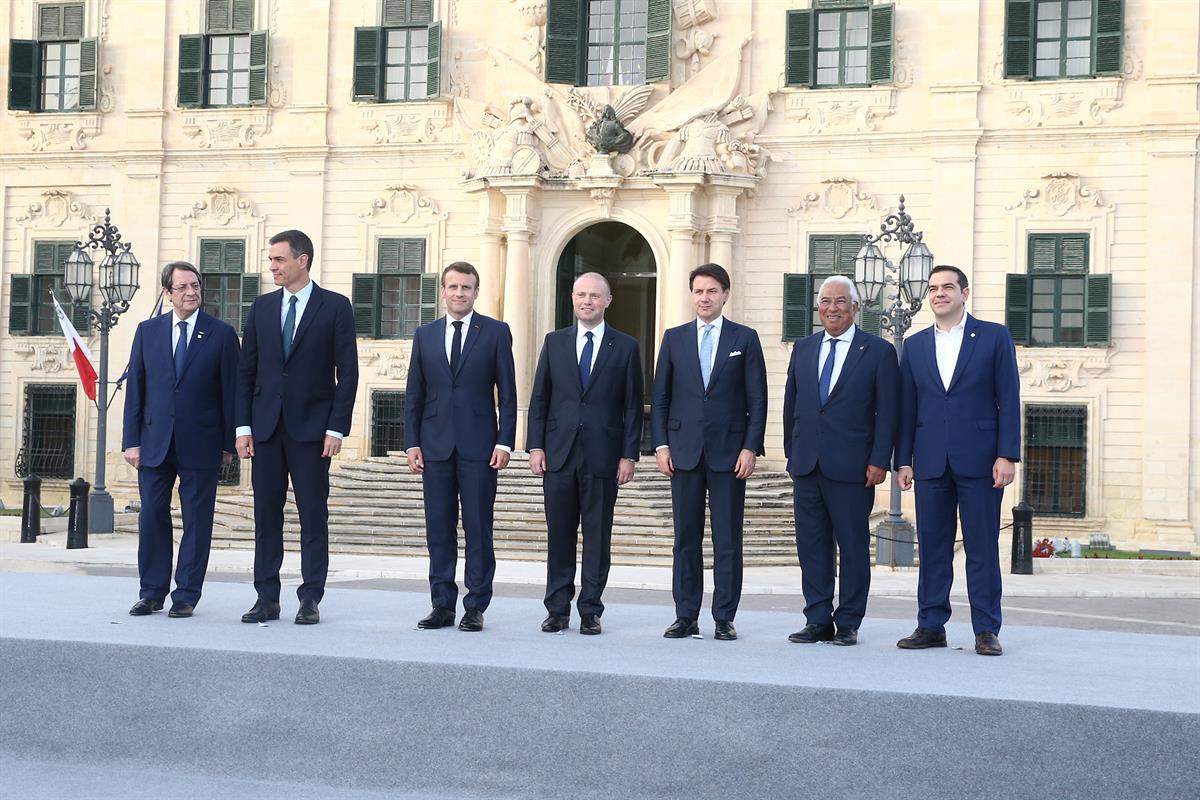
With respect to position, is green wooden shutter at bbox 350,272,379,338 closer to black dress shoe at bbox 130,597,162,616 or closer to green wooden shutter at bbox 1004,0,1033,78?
green wooden shutter at bbox 1004,0,1033,78

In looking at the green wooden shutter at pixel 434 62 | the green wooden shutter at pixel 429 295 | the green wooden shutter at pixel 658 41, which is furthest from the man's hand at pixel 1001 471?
the green wooden shutter at pixel 434 62

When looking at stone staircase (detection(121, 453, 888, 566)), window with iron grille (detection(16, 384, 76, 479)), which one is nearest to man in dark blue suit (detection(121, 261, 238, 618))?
stone staircase (detection(121, 453, 888, 566))

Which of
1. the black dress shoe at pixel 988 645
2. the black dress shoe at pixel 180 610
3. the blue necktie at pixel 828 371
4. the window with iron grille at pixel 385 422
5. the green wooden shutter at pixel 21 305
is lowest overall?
the black dress shoe at pixel 180 610

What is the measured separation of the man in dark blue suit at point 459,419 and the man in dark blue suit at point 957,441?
2115 mm

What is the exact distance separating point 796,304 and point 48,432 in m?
13.8

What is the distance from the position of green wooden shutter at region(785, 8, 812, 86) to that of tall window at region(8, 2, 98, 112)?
12.6 m

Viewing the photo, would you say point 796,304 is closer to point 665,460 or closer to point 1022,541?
point 1022,541

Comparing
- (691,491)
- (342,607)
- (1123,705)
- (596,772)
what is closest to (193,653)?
(596,772)

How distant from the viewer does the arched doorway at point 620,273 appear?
80.6 feet

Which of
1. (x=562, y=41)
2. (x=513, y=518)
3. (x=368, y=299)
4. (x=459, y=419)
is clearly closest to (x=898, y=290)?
(x=513, y=518)

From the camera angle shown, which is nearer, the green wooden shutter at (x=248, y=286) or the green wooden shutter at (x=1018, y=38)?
the green wooden shutter at (x=1018, y=38)

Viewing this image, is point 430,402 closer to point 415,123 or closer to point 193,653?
point 193,653

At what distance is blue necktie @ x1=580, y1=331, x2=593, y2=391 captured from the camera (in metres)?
7.54

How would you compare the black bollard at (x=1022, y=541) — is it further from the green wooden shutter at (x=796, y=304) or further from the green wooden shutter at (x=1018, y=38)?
the green wooden shutter at (x=1018, y=38)
